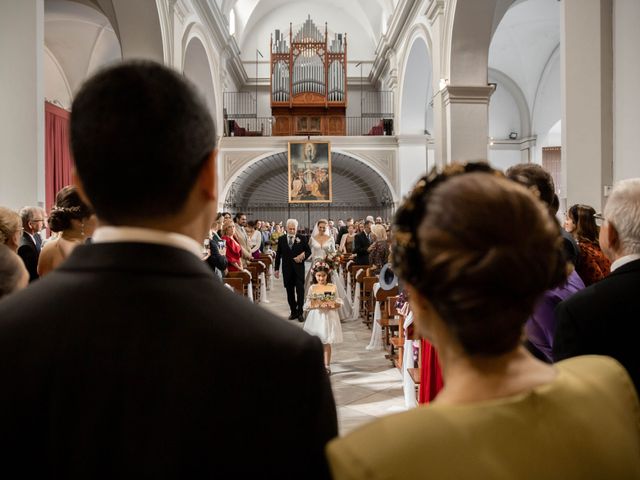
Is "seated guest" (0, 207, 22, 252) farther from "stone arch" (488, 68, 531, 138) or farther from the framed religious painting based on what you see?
"stone arch" (488, 68, 531, 138)

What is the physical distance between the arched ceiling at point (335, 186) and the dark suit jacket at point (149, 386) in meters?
19.9

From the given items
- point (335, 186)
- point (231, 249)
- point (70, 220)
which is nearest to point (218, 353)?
point (70, 220)

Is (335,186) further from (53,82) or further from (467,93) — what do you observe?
(467,93)

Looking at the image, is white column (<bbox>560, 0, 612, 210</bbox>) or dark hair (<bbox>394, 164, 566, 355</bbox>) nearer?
dark hair (<bbox>394, 164, 566, 355</bbox>)

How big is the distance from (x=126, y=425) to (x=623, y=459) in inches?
29.9

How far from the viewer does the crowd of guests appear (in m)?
0.83

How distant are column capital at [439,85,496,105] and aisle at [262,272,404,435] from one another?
4.25 metres

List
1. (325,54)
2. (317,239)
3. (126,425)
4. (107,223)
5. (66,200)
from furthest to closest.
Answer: (325,54) < (317,239) < (66,200) < (107,223) < (126,425)

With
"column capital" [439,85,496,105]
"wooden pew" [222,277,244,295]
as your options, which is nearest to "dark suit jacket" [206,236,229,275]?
"wooden pew" [222,277,244,295]

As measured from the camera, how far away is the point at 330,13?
77.4ft

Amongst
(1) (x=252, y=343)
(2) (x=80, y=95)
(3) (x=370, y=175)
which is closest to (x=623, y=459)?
(1) (x=252, y=343)

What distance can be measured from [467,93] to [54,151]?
9082mm

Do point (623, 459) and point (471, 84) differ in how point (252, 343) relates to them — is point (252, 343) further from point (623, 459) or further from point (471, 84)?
point (471, 84)

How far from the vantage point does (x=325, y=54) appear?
19766 millimetres
